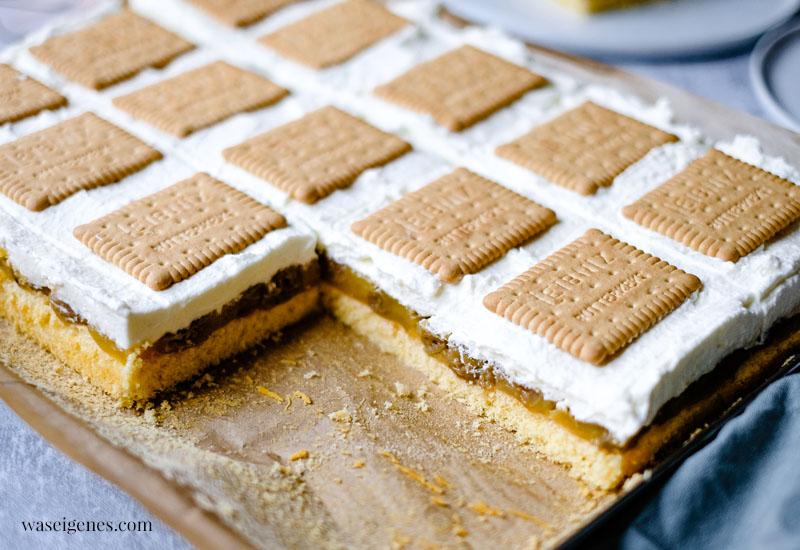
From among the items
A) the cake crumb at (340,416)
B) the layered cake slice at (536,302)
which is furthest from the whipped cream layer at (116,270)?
the cake crumb at (340,416)

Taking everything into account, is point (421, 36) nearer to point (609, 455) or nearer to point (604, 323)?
point (604, 323)

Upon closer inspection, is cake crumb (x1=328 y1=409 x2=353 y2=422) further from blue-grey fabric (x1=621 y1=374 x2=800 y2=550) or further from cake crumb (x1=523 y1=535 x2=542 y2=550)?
blue-grey fabric (x1=621 y1=374 x2=800 y2=550)

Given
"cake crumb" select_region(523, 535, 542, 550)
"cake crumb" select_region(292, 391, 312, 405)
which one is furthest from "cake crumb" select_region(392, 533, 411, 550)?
"cake crumb" select_region(292, 391, 312, 405)

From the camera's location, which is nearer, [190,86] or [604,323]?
[604,323]

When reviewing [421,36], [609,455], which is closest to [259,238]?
[609,455]

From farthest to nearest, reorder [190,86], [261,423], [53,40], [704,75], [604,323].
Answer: [704,75] → [53,40] → [190,86] → [261,423] → [604,323]
